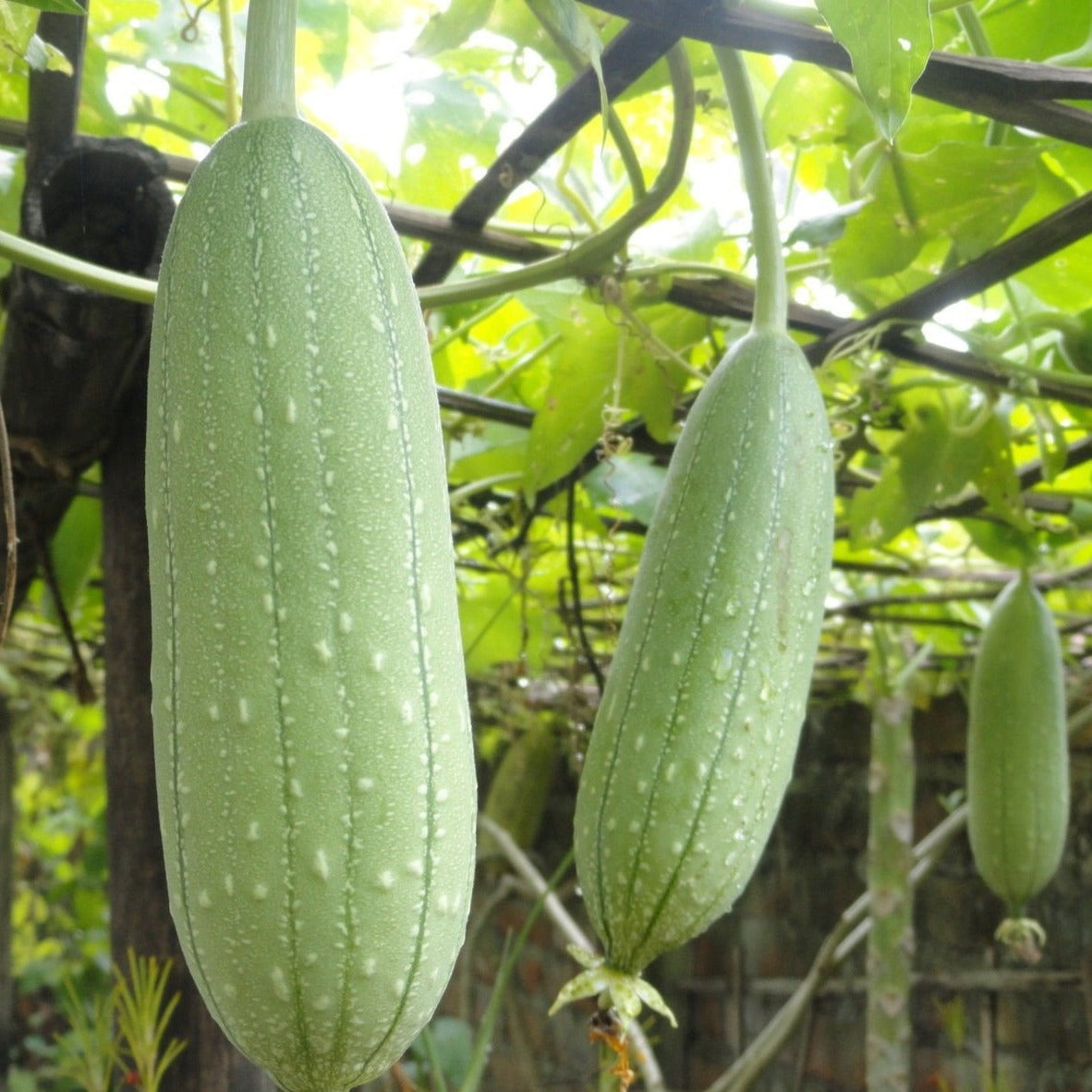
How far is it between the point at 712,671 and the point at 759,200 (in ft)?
0.85

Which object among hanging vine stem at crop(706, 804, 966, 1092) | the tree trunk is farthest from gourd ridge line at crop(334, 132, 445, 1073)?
hanging vine stem at crop(706, 804, 966, 1092)

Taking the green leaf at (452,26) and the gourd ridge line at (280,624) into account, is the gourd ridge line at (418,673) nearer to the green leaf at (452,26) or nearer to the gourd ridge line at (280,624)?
the gourd ridge line at (280,624)

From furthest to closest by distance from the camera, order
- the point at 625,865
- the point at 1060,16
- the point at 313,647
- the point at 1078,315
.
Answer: the point at 1078,315 < the point at 1060,16 < the point at 625,865 < the point at 313,647

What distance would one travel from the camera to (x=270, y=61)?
0.47m

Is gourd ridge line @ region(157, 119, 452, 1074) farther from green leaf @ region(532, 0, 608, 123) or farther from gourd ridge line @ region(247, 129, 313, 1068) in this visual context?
green leaf @ region(532, 0, 608, 123)

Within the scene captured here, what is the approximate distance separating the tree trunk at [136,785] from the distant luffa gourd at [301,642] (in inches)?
14.9

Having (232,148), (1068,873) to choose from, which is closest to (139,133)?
(232,148)

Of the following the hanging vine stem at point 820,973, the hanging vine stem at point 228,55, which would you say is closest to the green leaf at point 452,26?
the hanging vine stem at point 228,55

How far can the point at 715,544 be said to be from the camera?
63 cm

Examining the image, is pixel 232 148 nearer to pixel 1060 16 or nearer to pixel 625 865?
pixel 625 865

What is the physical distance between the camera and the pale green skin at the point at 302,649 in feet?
1.39

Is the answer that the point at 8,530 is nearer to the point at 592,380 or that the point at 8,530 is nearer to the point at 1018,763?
the point at 592,380

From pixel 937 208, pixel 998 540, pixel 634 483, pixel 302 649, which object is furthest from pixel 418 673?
pixel 998 540

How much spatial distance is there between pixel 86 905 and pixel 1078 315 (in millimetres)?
3604
